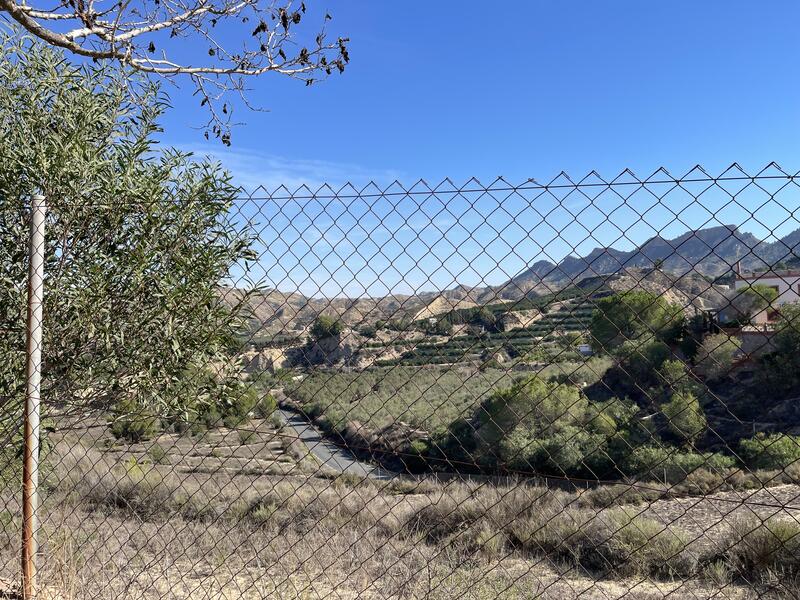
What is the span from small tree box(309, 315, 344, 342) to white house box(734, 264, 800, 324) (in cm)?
189

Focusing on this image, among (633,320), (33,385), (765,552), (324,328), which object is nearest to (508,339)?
(633,320)

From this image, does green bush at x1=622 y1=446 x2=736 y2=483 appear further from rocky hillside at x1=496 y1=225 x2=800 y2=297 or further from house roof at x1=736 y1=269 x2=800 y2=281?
house roof at x1=736 y1=269 x2=800 y2=281

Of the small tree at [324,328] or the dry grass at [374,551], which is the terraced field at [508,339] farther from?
the dry grass at [374,551]

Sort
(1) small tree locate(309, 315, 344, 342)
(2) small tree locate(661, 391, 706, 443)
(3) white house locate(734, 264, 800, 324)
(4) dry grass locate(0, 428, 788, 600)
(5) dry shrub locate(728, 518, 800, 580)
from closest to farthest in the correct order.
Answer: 1. (3) white house locate(734, 264, 800, 324)
2. (2) small tree locate(661, 391, 706, 443)
3. (1) small tree locate(309, 315, 344, 342)
4. (4) dry grass locate(0, 428, 788, 600)
5. (5) dry shrub locate(728, 518, 800, 580)

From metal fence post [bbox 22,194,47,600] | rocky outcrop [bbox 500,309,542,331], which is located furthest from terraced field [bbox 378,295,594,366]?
metal fence post [bbox 22,194,47,600]

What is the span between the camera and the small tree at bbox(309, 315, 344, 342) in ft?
11.4

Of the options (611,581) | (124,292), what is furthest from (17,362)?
(611,581)

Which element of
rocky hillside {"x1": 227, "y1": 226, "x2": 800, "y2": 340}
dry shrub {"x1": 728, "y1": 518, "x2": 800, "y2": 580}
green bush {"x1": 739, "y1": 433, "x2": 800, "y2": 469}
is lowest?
dry shrub {"x1": 728, "y1": 518, "x2": 800, "y2": 580}

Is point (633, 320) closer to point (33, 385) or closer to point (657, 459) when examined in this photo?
point (33, 385)

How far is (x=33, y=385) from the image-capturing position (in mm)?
3227

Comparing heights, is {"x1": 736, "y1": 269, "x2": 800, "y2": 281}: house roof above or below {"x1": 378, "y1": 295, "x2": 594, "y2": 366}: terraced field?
above

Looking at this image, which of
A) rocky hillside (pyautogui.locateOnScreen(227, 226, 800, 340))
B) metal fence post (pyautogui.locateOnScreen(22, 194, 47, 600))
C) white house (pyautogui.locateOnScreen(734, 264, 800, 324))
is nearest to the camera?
white house (pyautogui.locateOnScreen(734, 264, 800, 324))

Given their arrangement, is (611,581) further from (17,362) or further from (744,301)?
(17,362)

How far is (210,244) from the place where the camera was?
12.4 feet
